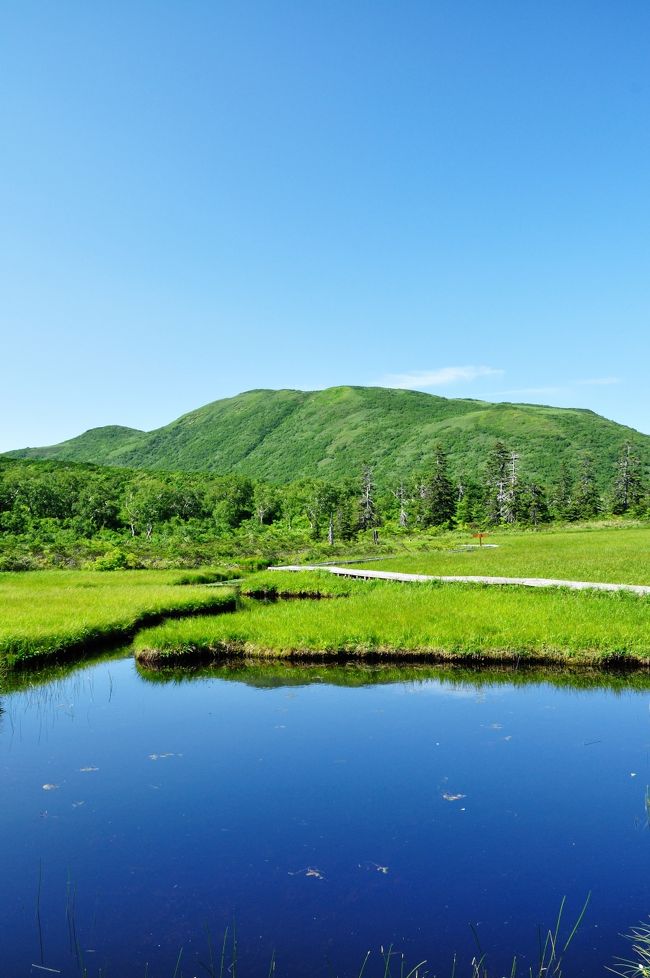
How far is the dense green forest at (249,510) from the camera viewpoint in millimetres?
86144

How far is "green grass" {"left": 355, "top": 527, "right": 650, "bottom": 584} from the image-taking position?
40.2 meters

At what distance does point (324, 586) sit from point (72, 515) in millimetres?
73706

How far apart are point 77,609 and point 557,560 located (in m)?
34.6

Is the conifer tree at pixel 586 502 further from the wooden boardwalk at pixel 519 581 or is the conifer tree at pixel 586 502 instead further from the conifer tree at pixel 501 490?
the wooden boardwalk at pixel 519 581

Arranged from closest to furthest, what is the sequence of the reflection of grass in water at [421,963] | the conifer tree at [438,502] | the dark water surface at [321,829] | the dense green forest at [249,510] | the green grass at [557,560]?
the reflection of grass in water at [421,963] → the dark water surface at [321,829] → the green grass at [557,560] → the dense green forest at [249,510] → the conifer tree at [438,502]

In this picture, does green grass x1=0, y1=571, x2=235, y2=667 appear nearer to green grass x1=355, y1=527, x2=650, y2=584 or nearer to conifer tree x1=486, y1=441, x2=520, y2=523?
green grass x1=355, y1=527, x2=650, y2=584

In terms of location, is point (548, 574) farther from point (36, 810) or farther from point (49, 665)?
point (36, 810)

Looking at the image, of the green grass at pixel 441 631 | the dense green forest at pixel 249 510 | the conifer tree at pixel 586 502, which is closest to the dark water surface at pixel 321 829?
the green grass at pixel 441 631

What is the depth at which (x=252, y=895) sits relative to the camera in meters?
9.85

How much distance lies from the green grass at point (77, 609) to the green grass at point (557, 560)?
1809cm

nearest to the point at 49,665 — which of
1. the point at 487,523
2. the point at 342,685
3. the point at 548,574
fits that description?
the point at 342,685

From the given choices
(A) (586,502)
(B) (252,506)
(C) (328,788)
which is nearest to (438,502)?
(A) (586,502)

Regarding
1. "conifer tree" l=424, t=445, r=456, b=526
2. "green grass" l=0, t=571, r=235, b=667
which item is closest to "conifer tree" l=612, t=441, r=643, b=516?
"conifer tree" l=424, t=445, r=456, b=526

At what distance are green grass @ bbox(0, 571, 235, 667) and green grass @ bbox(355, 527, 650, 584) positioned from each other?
59.4 ft
